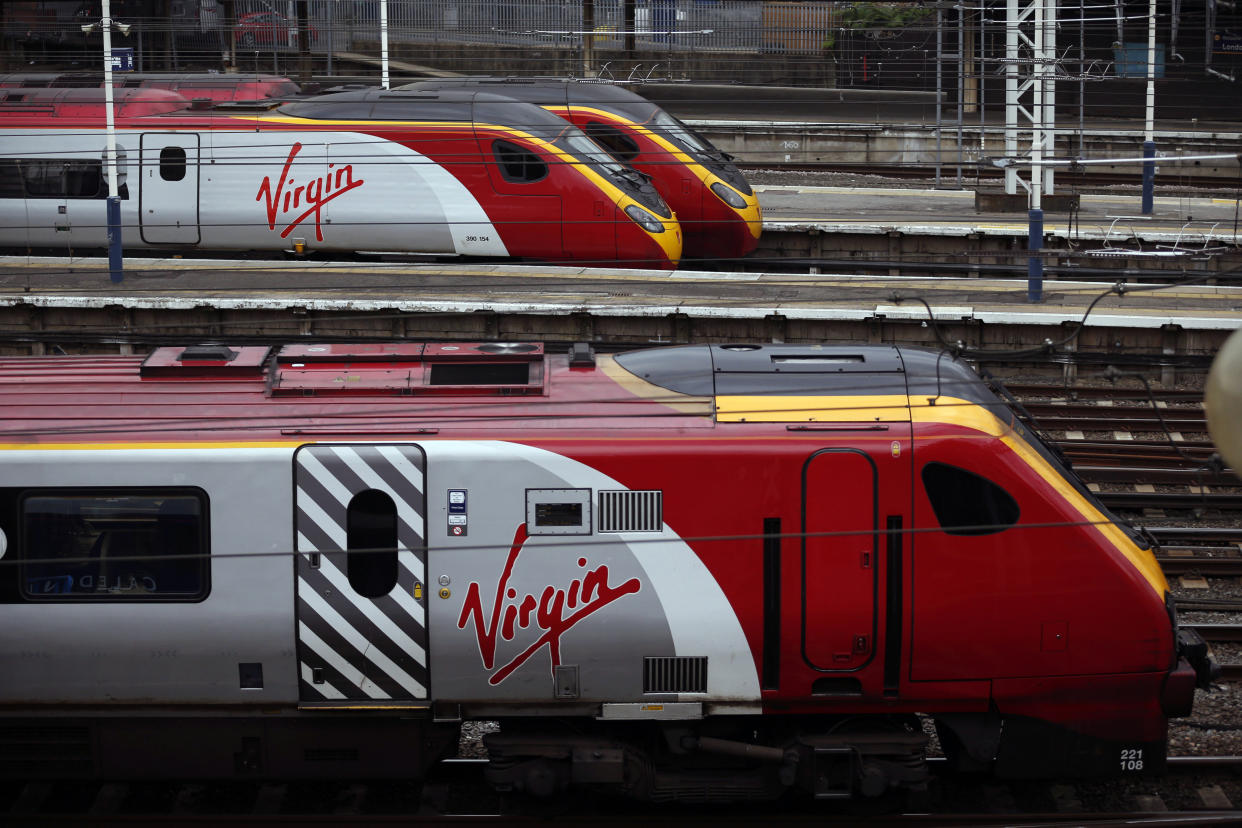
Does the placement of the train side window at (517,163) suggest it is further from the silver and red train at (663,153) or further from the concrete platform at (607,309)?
the silver and red train at (663,153)

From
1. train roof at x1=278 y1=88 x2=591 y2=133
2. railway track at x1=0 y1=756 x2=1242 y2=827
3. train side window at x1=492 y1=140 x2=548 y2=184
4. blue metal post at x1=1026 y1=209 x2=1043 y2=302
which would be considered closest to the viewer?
railway track at x1=0 y1=756 x2=1242 y2=827

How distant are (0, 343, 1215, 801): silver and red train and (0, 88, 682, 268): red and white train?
39.4ft

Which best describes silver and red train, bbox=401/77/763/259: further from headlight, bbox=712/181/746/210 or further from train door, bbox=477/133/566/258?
train door, bbox=477/133/566/258

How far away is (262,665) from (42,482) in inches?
62.3

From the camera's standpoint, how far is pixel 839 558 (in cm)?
739

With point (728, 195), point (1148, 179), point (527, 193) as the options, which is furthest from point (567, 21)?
point (527, 193)

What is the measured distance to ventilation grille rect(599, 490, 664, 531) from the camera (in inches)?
290

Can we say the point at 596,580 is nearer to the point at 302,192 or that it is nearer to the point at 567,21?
the point at 302,192

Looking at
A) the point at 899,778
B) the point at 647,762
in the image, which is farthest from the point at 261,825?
the point at 899,778

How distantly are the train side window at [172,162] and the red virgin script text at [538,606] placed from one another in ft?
47.9

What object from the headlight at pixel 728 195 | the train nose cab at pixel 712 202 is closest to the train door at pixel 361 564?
the train nose cab at pixel 712 202

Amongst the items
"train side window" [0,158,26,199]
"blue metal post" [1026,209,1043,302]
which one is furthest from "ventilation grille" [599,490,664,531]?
"train side window" [0,158,26,199]

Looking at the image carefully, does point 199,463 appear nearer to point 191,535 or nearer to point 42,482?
point 191,535

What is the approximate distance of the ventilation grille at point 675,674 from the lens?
7.41 metres
